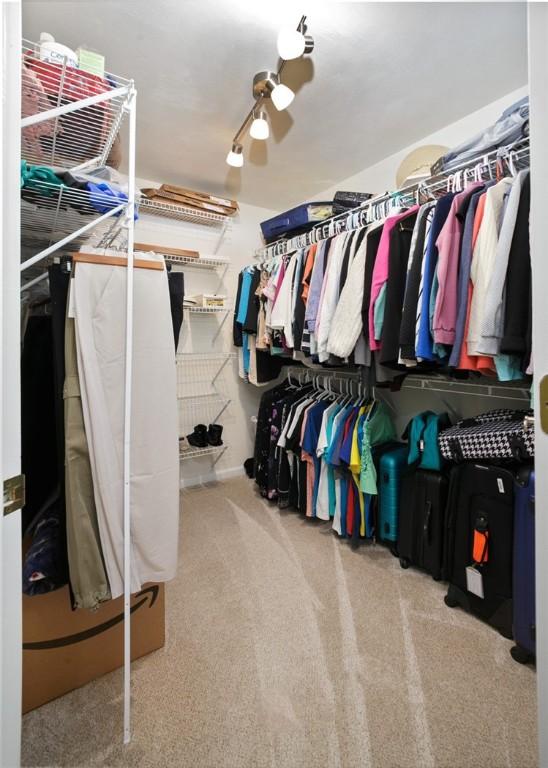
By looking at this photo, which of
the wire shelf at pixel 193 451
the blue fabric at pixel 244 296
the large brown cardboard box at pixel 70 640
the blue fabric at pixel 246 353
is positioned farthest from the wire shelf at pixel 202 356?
the large brown cardboard box at pixel 70 640

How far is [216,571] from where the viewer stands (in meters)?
1.89

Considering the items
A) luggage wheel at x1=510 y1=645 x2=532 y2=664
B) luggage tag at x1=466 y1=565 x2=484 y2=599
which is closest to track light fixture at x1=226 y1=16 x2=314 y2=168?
luggage tag at x1=466 y1=565 x2=484 y2=599

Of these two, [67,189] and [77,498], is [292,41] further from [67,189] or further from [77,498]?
[77,498]

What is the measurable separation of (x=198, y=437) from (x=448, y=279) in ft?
7.13

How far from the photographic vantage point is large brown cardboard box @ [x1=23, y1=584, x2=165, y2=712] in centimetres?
112

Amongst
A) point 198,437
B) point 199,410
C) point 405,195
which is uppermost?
point 405,195

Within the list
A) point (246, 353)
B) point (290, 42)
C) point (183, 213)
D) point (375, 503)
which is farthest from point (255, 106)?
point (375, 503)

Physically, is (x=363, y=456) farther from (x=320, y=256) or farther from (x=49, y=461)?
(x=49, y=461)

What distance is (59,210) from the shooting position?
3.76 ft

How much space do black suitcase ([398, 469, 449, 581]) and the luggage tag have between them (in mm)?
196

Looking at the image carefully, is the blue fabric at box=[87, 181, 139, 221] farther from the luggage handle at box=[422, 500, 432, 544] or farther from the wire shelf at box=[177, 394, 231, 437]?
the wire shelf at box=[177, 394, 231, 437]

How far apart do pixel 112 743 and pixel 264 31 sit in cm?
261

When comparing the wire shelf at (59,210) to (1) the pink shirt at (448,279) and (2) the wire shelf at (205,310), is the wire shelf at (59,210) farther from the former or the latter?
(2) the wire shelf at (205,310)

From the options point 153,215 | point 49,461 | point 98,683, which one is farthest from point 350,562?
point 153,215
